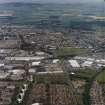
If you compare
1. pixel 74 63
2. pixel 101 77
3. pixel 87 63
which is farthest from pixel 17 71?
pixel 101 77

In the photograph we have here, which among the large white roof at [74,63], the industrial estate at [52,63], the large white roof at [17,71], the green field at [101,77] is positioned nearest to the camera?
the industrial estate at [52,63]

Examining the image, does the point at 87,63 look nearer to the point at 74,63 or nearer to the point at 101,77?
the point at 74,63

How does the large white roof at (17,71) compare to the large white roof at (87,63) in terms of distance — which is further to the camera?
the large white roof at (87,63)

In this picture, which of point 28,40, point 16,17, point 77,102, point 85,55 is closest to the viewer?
point 77,102

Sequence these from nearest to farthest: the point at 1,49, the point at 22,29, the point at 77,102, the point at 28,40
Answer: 1. the point at 77,102
2. the point at 1,49
3. the point at 28,40
4. the point at 22,29

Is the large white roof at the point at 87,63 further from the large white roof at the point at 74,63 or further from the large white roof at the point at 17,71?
the large white roof at the point at 17,71

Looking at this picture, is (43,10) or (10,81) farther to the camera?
(43,10)

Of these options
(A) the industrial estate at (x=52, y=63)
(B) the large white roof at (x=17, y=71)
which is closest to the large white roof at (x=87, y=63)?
(A) the industrial estate at (x=52, y=63)

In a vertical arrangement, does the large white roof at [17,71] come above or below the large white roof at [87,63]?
above

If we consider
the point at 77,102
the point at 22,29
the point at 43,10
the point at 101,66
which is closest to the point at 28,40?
the point at 22,29

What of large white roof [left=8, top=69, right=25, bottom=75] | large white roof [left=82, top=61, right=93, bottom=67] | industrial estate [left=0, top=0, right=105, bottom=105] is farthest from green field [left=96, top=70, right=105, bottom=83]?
large white roof [left=8, top=69, right=25, bottom=75]

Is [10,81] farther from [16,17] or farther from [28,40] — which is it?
[16,17]
